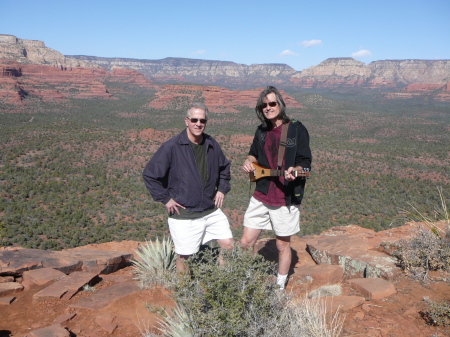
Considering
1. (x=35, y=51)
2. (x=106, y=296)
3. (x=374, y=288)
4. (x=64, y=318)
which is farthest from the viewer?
(x=35, y=51)

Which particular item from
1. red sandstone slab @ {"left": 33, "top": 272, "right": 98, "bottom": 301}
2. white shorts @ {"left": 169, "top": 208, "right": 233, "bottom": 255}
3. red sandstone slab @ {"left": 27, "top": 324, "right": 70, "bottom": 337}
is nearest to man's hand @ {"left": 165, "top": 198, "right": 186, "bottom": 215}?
white shorts @ {"left": 169, "top": 208, "right": 233, "bottom": 255}

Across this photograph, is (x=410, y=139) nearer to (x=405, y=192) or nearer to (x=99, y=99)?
(x=405, y=192)

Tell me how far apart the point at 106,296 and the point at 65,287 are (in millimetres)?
474

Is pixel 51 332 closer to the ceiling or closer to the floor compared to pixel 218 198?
closer to the floor

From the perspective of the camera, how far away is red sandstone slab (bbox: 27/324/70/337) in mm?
2377

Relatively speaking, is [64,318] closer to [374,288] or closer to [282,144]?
[282,144]

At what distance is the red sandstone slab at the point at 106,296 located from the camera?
2.99 metres

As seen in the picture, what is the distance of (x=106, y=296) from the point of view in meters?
3.20

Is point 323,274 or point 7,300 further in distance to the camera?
point 323,274

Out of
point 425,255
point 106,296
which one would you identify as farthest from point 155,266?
point 425,255

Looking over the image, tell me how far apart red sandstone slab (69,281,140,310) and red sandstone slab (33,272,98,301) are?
221 mm

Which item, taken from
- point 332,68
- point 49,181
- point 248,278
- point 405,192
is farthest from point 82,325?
point 332,68

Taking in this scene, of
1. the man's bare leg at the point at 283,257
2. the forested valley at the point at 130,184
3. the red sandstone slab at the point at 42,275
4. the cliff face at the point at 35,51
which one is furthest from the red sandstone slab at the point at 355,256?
the cliff face at the point at 35,51

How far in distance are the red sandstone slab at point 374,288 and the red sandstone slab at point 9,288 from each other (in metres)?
3.55
